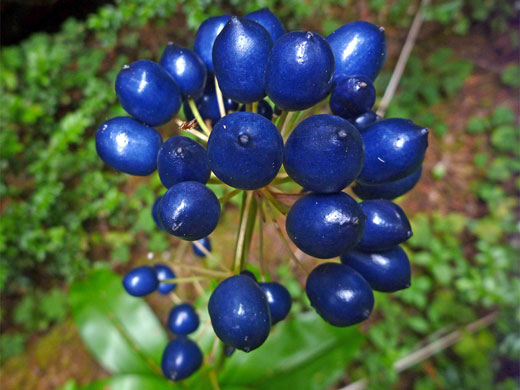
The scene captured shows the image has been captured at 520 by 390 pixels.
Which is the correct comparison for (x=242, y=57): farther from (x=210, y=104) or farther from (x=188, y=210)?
(x=188, y=210)

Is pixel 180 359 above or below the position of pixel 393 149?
below

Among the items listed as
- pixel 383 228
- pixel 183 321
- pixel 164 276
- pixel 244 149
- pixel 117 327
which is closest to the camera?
pixel 244 149

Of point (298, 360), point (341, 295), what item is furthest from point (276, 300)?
point (298, 360)

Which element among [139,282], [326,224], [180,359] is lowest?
[180,359]

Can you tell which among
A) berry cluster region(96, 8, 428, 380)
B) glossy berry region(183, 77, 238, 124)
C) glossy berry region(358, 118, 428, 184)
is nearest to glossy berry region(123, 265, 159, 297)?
berry cluster region(96, 8, 428, 380)

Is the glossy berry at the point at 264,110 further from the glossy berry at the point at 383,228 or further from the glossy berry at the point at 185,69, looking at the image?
the glossy berry at the point at 383,228

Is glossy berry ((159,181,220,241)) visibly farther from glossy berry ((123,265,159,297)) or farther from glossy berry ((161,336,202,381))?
glossy berry ((161,336,202,381))

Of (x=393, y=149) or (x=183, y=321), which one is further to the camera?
(x=183, y=321)
